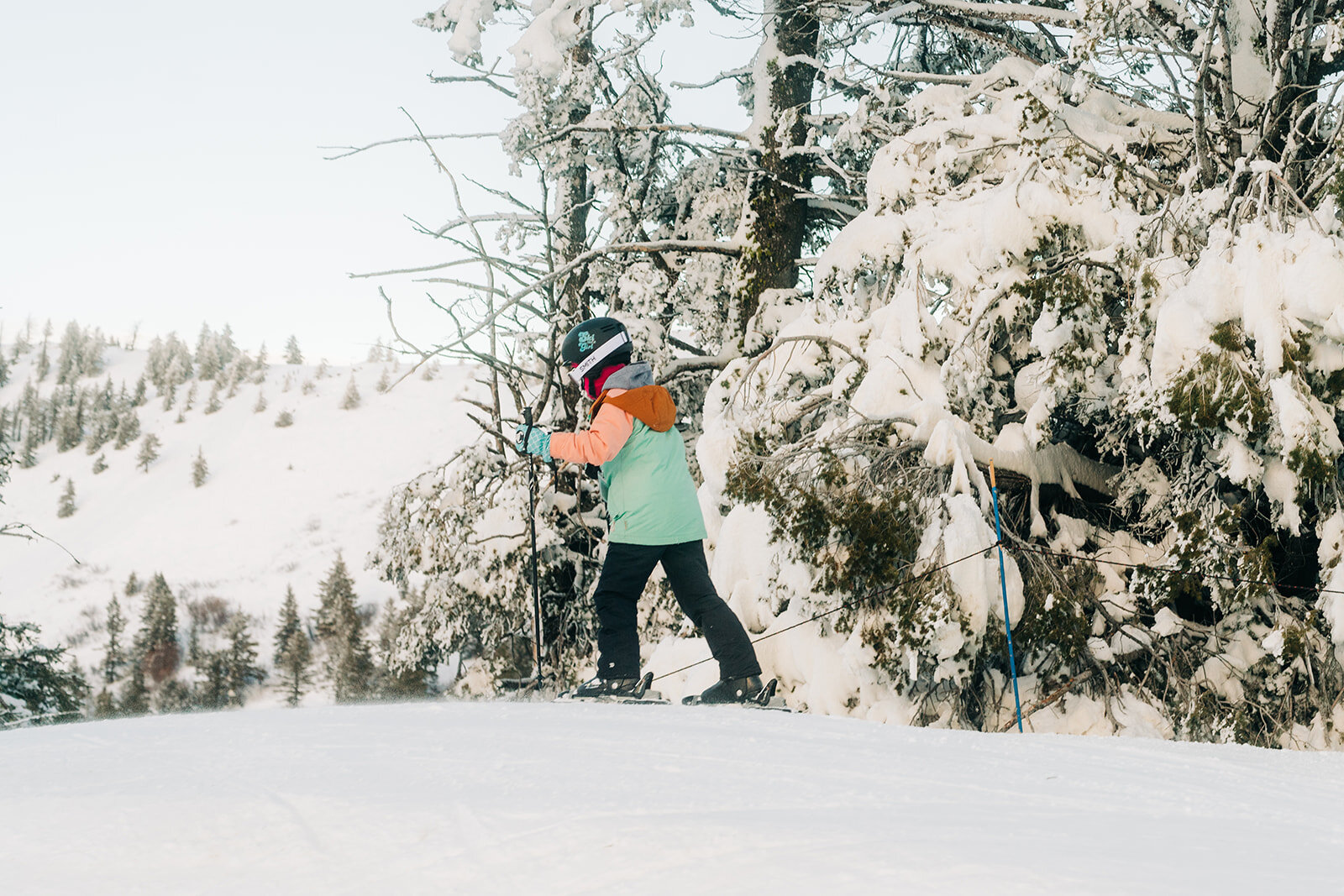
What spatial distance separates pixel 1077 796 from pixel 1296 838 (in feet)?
1.67

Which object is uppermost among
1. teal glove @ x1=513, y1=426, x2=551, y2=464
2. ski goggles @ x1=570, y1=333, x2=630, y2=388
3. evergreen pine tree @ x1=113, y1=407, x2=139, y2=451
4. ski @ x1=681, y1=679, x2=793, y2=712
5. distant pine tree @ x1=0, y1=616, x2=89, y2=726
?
evergreen pine tree @ x1=113, y1=407, x2=139, y2=451

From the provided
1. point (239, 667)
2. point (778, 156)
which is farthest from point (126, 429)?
point (778, 156)

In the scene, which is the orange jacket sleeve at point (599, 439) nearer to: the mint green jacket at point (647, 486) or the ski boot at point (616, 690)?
the mint green jacket at point (647, 486)

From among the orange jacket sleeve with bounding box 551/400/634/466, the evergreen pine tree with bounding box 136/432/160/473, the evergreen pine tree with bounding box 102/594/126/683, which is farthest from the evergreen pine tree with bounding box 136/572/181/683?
the orange jacket sleeve with bounding box 551/400/634/466

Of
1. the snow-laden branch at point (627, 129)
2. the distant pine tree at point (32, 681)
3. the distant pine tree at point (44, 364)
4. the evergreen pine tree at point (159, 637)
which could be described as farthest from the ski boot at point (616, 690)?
the distant pine tree at point (44, 364)

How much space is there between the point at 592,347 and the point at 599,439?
46cm

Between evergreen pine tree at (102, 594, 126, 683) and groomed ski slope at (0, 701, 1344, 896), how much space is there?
167ft

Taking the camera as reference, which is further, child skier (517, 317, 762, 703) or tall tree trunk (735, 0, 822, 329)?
tall tree trunk (735, 0, 822, 329)

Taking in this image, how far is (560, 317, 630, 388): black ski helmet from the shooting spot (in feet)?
16.5

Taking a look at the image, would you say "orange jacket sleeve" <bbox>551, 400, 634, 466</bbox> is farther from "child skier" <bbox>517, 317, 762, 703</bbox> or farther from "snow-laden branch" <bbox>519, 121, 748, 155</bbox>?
"snow-laden branch" <bbox>519, 121, 748, 155</bbox>

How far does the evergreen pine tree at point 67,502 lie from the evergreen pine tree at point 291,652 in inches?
988

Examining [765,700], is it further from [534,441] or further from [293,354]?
[293,354]

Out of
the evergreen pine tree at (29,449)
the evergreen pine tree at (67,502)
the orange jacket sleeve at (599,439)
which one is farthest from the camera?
the evergreen pine tree at (29,449)

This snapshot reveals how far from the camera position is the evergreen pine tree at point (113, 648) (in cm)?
4816
